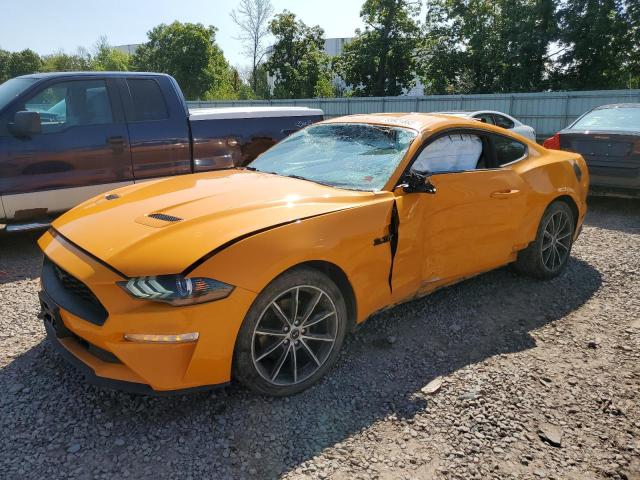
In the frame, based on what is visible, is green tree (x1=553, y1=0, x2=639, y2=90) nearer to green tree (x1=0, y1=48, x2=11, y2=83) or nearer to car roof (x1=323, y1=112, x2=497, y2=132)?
car roof (x1=323, y1=112, x2=497, y2=132)

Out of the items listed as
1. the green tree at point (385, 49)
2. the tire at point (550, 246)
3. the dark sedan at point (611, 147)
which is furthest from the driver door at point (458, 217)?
the green tree at point (385, 49)

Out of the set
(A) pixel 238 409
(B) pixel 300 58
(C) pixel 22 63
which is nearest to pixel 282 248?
(A) pixel 238 409

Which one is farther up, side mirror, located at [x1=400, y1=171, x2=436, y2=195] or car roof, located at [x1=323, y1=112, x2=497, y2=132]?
car roof, located at [x1=323, y1=112, x2=497, y2=132]

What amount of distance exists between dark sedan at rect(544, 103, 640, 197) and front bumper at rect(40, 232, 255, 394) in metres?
6.52

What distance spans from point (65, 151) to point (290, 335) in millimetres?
3886

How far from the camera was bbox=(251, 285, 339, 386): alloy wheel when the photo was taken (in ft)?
8.97

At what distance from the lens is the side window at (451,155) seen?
360 cm

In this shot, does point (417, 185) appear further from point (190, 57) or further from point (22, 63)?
point (22, 63)

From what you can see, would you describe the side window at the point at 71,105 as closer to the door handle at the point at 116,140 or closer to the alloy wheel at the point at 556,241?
the door handle at the point at 116,140

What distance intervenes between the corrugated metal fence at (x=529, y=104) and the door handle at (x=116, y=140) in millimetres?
18011

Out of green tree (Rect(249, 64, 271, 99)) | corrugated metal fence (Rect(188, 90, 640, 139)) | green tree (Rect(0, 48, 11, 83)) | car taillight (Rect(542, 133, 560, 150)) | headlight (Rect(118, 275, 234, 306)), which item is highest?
green tree (Rect(0, 48, 11, 83))

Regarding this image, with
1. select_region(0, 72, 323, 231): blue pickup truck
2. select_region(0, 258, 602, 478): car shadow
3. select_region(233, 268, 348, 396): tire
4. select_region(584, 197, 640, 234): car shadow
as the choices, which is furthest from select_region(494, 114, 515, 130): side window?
select_region(233, 268, 348, 396): tire

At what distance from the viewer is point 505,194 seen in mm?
4008

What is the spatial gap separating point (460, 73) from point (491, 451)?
30.5 m
